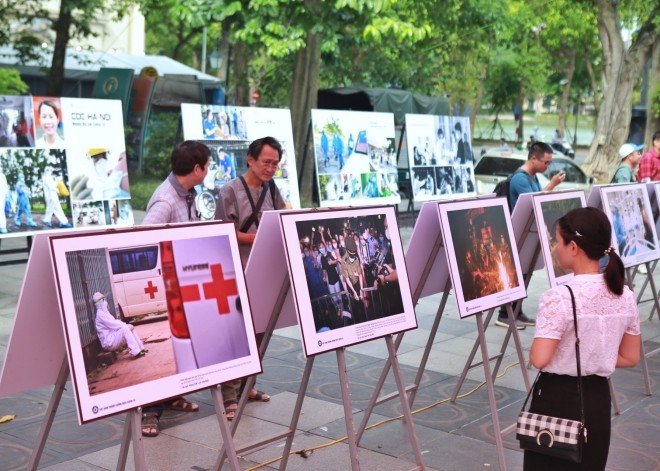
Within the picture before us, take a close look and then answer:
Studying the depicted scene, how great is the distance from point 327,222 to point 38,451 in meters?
1.73

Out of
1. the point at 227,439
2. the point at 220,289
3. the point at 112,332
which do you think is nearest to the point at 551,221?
the point at 220,289

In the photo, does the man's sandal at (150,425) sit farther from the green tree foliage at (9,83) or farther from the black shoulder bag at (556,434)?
the green tree foliage at (9,83)

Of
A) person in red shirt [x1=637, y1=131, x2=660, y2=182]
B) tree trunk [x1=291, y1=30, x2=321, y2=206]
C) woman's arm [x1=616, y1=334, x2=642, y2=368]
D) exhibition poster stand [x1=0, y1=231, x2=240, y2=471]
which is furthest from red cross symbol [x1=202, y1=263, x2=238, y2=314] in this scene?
tree trunk [x1=291, y1=30, x2=321, y2=206]

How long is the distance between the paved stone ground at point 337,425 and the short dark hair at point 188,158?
1.62 meters

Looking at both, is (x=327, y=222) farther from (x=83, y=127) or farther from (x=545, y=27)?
(x=545, y=27)

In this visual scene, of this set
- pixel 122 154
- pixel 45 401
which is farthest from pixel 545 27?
pixel 45 401

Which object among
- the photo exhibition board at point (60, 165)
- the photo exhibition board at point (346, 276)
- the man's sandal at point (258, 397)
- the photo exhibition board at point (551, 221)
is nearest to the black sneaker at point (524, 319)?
the photo exhibition board at point (551, 221)

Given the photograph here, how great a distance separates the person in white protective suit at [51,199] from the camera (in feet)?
30.2

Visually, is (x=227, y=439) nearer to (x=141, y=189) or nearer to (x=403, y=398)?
(x=403, y=398)

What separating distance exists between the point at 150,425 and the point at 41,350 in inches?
75.3

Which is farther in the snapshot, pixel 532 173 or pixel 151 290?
pixel 532 173

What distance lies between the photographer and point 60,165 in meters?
9.34

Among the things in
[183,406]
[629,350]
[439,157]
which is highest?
[439,157]

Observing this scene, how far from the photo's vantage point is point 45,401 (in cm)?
638
